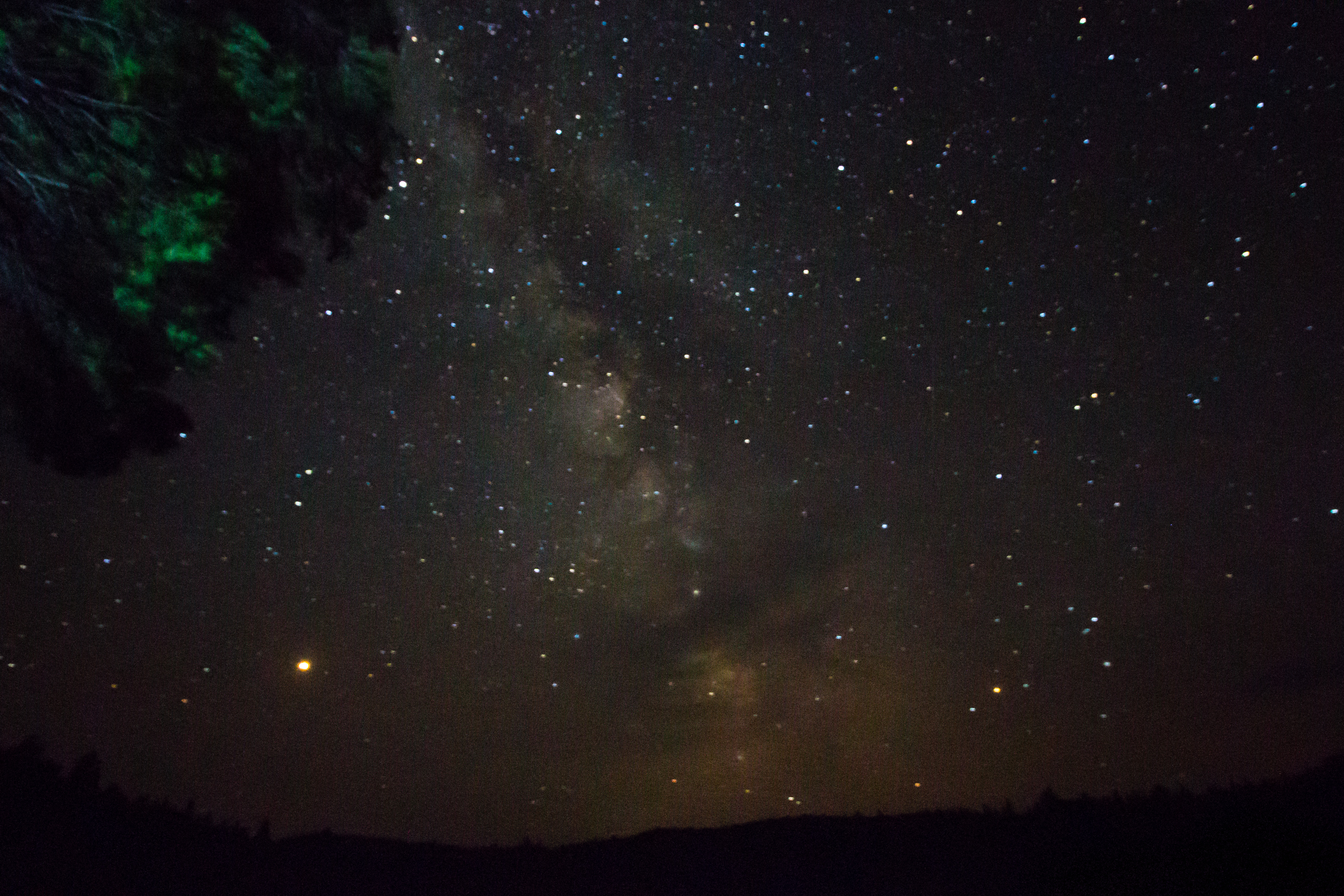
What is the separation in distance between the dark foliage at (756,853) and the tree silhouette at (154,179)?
325 centimetres

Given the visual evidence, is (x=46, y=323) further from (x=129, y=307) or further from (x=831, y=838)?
(x=831, y=838)

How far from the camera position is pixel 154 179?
3.47 metres

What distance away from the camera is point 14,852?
454 cm

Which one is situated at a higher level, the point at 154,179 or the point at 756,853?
the point at 154,179

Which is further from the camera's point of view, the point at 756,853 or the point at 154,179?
the point at 756,853

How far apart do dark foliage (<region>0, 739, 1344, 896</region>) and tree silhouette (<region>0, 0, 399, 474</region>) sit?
325 cm

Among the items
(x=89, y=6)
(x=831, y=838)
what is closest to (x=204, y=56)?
(x=89, y=6)

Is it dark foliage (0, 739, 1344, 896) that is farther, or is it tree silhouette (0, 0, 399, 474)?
dark foliage (0, 739, 1344, 896)

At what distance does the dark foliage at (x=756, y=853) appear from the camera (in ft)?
14.7

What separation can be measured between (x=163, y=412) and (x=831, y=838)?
6.53 metres

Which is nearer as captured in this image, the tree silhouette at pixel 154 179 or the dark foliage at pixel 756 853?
the tree silhouette at pixel 154 179

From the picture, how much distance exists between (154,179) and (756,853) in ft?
22.0

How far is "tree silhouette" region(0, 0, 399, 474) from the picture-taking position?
318 centimetres

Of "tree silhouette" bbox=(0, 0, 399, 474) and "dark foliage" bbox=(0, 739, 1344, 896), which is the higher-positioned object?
"tree silhouette" bbox=(0, 0, 399, 474)
